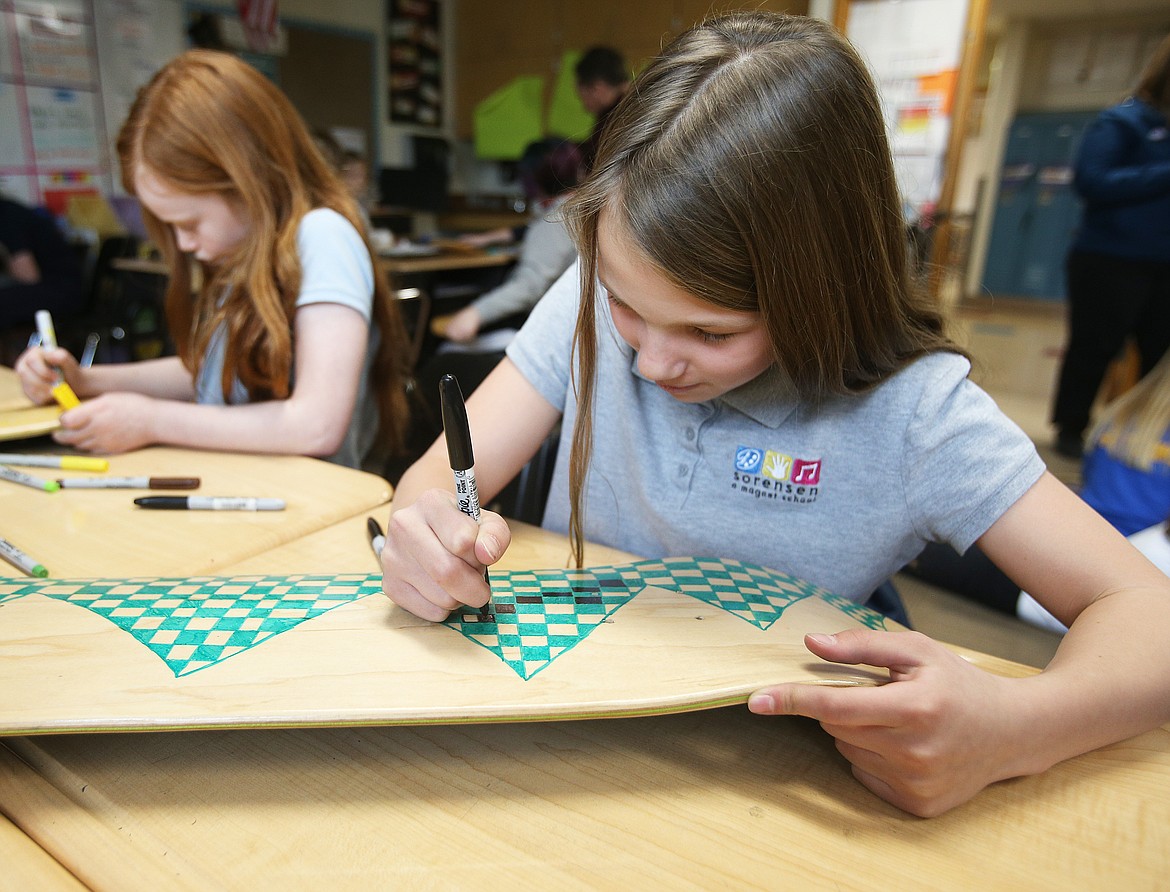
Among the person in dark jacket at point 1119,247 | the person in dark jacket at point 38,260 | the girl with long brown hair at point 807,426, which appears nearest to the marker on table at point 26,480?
the girl with long brown hair at point 807,426

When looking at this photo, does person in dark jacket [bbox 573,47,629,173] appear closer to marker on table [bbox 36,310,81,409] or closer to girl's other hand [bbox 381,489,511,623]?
marker on table [bbox 36,310,81,409]

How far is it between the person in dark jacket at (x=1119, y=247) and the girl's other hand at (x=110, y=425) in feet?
9.94

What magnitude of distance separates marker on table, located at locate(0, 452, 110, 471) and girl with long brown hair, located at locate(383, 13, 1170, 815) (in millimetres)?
439

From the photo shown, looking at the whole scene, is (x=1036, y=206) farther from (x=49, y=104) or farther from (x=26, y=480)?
(x=26, y=480)

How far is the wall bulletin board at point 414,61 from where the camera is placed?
575cm

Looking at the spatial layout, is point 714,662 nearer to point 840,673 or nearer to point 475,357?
point 840,673

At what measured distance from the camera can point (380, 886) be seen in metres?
0.45

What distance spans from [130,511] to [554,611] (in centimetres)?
58

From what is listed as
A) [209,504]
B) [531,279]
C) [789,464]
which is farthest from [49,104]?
[789,464]

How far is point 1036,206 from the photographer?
7117 mm

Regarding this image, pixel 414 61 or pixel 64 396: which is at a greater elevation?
pixel 414 61

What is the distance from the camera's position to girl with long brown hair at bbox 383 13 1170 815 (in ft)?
1.78

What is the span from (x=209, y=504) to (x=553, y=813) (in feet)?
2.04

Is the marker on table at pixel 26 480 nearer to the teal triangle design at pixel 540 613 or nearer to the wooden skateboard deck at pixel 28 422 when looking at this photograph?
the wooden skateboard deck at pixel 28 422
